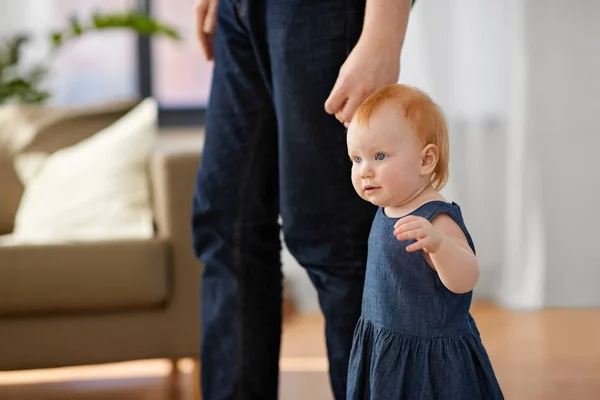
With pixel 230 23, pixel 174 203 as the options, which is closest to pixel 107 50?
pixel 174 203

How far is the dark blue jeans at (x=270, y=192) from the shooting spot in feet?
3.72

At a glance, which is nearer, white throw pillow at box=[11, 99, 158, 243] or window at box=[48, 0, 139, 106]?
white throw pillow at box=[11, 99, 158, 243]

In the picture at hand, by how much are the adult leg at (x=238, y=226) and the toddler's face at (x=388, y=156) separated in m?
0.29

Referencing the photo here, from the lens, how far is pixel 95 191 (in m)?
2.24

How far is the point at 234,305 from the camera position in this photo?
52.1 inches

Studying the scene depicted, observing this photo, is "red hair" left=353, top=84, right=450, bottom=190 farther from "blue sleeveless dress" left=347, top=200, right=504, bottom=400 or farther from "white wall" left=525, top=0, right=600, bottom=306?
"white wall" left=525, top=0, right=600, bottom=306

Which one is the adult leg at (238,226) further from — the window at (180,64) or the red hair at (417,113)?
the window at (180,64)

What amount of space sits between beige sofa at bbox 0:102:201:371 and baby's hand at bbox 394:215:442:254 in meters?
1.15

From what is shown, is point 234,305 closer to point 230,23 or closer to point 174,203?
point 230,23

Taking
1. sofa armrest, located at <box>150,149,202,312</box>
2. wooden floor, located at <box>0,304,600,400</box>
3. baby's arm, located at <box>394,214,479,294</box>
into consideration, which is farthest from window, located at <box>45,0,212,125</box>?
baby's arm, located at <box>394,214,479,294</box>

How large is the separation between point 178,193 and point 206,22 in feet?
2.17

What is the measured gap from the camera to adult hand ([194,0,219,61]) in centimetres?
142

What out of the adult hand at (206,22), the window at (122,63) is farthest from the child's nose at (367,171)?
the window at (122,63)

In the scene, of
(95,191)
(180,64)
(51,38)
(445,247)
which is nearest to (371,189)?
(445,247)
